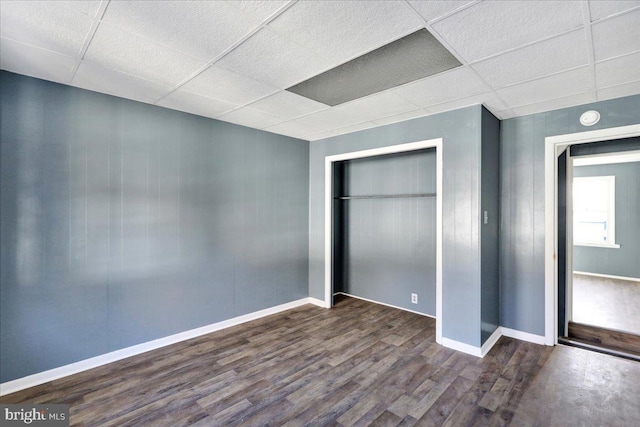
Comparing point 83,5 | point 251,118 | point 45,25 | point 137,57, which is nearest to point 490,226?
point 251,118

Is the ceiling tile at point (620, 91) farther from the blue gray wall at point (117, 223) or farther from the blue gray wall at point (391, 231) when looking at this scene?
the blue gray wall at point (117, 223)

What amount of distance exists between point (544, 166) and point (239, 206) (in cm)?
351

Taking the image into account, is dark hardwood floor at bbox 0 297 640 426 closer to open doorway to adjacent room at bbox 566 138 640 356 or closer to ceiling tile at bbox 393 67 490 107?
open doorway to adjacent room at bbox 566 138 640 356

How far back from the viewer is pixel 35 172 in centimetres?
252

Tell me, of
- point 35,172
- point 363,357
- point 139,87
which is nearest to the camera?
point 35,172

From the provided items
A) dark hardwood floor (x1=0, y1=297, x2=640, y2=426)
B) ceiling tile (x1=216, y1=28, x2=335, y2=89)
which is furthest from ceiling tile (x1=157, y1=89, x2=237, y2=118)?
dark hardwood floor (x1=0, y1=297, x2=640, y2=426)

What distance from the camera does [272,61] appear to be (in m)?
2.23

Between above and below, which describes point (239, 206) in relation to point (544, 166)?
below

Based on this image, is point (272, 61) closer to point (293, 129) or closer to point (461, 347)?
point (293, 129)

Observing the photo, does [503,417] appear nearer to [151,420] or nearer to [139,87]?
[151,420]

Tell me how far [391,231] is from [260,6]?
3486mm

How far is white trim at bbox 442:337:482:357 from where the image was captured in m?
3.05

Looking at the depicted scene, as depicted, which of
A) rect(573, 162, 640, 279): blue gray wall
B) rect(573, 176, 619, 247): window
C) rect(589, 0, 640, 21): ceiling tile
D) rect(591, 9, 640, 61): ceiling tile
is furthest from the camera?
rect(573, 176, 619, 247): window

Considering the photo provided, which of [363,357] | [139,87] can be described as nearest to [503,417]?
[363,357]
